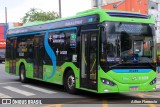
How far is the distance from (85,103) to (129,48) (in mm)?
2398

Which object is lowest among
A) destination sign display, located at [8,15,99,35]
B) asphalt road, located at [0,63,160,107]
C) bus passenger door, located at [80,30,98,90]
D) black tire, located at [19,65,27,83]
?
asphalt road, located at [0,63,160,107]

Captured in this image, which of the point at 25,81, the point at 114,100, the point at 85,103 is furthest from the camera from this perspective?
the point at 25,81

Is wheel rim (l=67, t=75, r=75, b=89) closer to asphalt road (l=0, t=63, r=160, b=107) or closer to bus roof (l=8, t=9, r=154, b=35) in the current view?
asphalt road (l=0, t=63, r=160, b=107)

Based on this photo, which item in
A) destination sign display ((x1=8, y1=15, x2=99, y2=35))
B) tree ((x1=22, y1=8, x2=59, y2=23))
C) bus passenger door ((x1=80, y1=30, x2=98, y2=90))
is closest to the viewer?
bus passenger door ((x1=80, y1=30, x2=98, y2=90))

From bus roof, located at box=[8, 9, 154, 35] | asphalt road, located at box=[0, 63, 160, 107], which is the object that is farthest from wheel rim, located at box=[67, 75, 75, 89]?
bus roof, located at box=[8, 9, 154, 35]

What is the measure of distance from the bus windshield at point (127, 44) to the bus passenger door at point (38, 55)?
536 centimetres

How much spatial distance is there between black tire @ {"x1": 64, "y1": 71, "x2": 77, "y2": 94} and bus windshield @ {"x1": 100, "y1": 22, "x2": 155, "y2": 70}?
2.30 m

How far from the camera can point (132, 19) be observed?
12.3 metres

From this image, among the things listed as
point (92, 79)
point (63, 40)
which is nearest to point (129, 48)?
point (92, 79)

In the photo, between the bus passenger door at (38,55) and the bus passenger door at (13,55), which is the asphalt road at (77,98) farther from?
the bus passenger door at (13,55)

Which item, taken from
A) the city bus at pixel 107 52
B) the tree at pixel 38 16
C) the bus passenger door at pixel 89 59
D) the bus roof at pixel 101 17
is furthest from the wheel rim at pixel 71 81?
the tree at pixel 38 16

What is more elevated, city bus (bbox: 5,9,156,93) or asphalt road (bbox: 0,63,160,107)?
city bus (bbox: 5,9,156,93)

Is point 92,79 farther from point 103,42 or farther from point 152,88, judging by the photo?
point 152,88

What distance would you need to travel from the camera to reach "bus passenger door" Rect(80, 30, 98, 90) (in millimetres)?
12109
